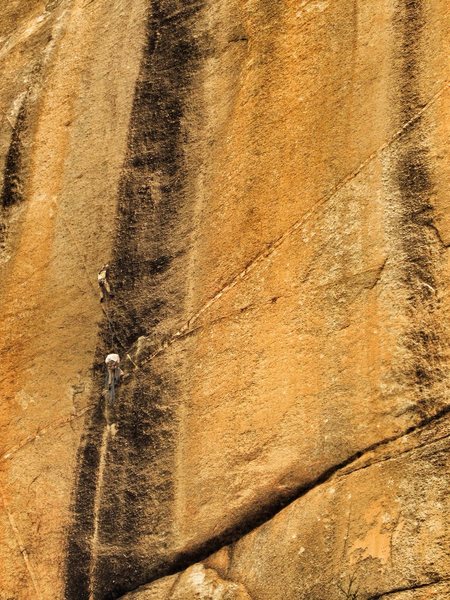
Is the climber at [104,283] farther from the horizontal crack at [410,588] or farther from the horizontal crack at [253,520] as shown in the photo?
the horizontal crack at [410,588]

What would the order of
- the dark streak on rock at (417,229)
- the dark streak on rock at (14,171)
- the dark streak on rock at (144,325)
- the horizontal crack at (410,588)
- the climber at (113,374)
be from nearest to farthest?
1. the horizontal crack at (410,588)
2. the dark streak on rock at (417,229)
3. the dark streak on rock at (144,325)
4. the climber at (113,374)
5. the dark streak on rock at (14,171)

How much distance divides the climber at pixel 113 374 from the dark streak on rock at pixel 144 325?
8 cm

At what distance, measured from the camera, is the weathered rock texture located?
22.7ft

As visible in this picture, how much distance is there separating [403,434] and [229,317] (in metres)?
1.64

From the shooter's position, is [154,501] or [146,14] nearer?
[154,501]

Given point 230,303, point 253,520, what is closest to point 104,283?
Result: point 230,303

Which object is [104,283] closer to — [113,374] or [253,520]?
[113,374]

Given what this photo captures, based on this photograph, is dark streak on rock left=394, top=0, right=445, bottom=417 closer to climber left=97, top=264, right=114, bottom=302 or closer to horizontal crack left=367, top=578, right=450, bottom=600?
horizontal crack left=367, top=578, right=450, bottom=600

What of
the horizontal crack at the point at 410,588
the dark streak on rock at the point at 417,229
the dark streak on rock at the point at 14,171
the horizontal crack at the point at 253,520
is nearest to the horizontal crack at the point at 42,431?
the horizontal crack at the point at 253,520

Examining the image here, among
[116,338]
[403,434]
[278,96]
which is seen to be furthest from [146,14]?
[403,434]

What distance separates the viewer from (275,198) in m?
7.77

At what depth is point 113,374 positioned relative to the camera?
803 centimetres

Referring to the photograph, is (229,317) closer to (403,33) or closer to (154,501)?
(154,501)

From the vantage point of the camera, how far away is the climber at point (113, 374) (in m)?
8.01
